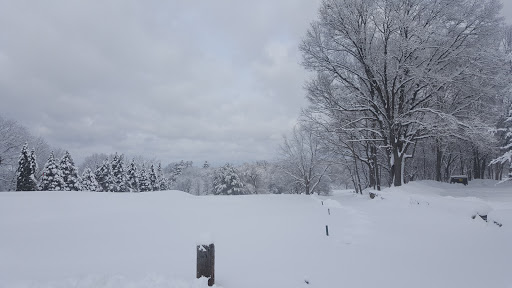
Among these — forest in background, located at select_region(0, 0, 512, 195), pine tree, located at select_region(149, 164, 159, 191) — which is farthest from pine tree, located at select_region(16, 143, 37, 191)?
forest in background, located at select_region(0, 0, 512, 195)

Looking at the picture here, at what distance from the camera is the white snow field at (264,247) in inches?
186

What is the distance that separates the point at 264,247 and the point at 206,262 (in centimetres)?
263

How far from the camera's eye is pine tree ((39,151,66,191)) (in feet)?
113

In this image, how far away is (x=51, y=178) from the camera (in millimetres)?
34625

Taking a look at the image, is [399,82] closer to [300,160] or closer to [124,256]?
[124,256]

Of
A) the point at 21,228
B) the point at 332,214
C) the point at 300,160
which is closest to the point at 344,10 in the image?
the point at 332,214

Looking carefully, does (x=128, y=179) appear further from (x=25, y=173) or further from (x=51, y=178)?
(x=25, y=173)

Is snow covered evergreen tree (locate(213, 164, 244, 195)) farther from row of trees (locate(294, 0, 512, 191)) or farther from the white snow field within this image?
the white snow field

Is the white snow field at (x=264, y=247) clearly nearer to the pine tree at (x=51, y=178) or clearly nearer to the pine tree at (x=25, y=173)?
the pine tree at (x=51, y=178)

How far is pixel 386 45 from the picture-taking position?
48.7 ft

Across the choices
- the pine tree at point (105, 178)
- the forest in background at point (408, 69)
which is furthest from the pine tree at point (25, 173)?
the forest in background at point (408, 69)

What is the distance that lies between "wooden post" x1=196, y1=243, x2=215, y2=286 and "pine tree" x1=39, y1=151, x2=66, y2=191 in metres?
38.9

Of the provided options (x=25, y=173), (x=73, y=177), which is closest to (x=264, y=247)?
(x=73, y=177)

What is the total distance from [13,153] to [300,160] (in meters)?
43.2
